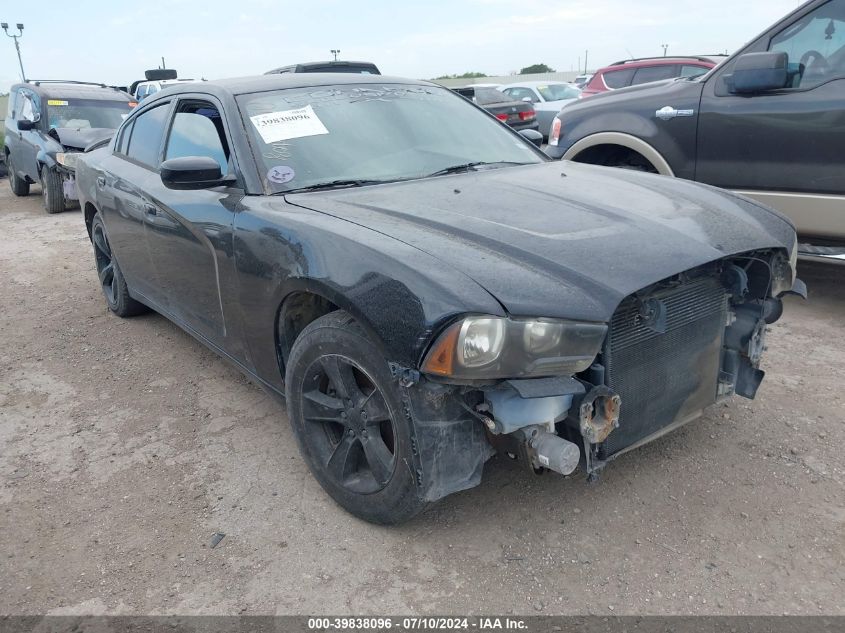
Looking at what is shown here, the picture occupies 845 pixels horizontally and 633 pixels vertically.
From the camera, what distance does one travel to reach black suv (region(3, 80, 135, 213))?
9602 millimetres

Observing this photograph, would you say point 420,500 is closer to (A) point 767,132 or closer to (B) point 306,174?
(B) point 306,174

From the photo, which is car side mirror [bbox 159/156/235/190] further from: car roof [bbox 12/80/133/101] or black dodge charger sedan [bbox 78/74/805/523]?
car roof [bbox 12/80/133/101]

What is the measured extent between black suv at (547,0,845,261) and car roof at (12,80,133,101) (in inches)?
328

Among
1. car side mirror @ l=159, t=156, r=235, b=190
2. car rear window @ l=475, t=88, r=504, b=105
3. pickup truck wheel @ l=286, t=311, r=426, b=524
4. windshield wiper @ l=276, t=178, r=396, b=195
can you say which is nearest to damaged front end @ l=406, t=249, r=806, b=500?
pickup truck wheel @ l=286, t=311, r=426, b=524

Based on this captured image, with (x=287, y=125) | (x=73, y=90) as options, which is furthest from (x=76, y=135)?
(x=287, y=125)

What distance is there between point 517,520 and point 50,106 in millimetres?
10161

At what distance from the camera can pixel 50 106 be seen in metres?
10.1

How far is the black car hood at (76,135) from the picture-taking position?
902cm

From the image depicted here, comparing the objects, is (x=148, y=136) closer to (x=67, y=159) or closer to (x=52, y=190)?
(x=67, y=159)

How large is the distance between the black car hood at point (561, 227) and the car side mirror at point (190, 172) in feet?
1.32

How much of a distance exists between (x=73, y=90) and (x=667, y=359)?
10.7 meters

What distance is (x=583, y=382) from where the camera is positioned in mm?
2262

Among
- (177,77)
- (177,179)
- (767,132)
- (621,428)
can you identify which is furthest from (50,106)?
(621,428)

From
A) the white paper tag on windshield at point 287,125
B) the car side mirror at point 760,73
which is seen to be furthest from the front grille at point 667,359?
the car side mirror at point 760,73
